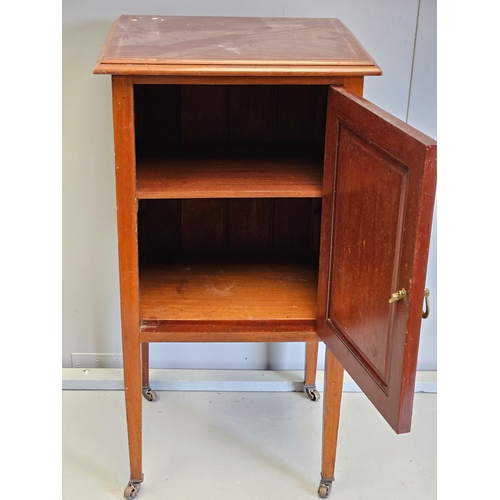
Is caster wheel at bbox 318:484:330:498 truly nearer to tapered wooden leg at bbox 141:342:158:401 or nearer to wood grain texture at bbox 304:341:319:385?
wood grain texture at bbox 304:341:319:385

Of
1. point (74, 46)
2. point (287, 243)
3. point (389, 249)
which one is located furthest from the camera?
point (287, 243)

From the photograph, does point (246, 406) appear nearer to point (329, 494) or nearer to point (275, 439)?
point (275, 439)

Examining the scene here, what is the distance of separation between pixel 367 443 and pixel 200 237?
0.77 m

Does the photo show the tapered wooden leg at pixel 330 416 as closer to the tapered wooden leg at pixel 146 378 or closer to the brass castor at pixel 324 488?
the brass castor at pixel 324 488

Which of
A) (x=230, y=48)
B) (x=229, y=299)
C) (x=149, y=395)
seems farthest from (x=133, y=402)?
(x=230, y=48)

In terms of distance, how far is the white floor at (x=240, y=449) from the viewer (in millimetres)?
1959

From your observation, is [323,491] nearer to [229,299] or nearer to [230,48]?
[229,299]

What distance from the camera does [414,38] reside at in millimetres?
Answer: 2143

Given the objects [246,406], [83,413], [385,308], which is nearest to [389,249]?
[385,308]

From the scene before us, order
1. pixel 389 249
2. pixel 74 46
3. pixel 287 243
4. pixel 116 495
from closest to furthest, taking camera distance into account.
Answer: pixel 389 249
pixel 116 495
pixel 74 46
pixel 287 243

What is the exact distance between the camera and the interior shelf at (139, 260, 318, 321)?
6.12 feet

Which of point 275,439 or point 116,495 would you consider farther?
point 275,439

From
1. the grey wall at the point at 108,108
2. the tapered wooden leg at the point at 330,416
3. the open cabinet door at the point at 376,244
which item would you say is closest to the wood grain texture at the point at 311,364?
the grey wall at the point at 108,108

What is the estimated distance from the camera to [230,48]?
65.1 inches
